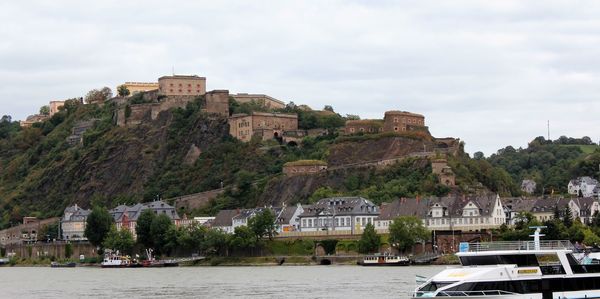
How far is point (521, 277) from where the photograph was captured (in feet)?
185

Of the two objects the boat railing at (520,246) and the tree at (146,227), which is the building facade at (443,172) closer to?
the tree at (146,227)

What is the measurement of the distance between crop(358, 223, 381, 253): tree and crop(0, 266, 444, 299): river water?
906 cm

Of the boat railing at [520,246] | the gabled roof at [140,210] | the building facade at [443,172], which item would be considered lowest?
the boat railing at [520,246]

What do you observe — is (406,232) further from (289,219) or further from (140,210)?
(140,210)

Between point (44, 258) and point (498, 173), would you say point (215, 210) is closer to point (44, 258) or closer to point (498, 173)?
point (44, 258)

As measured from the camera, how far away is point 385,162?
164 m

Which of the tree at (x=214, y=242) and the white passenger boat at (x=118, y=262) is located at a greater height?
the tree at (x=214, y=242)

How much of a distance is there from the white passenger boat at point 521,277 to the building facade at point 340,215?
260ft

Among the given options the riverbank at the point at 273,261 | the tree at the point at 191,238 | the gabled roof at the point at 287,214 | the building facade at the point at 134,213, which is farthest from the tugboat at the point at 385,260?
the building facade at the point at 134,213

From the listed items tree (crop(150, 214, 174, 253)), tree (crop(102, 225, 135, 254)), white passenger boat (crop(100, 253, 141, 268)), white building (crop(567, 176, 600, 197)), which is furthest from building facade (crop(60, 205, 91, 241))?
white building (crop(567, 176, 600, 197))

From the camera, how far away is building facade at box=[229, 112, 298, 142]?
621 feet

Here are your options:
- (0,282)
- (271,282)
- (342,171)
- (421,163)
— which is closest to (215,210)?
(342,171)

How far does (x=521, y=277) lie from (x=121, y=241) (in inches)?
3750

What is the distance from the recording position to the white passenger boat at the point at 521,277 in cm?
5591
